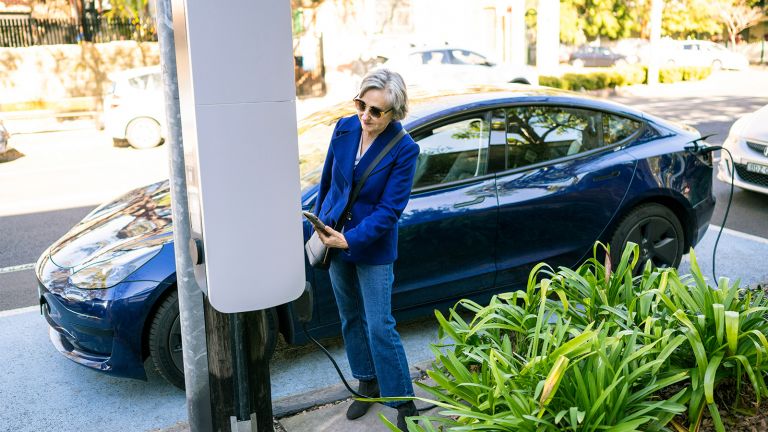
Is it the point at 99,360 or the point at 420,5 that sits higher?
the point at 420,5

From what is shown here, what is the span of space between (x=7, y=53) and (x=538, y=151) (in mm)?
18215

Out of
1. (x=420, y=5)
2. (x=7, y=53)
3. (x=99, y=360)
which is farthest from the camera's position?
(x=420, y=5)

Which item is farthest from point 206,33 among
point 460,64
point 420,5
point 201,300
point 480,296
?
point 420,5

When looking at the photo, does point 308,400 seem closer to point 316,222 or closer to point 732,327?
point 316,222

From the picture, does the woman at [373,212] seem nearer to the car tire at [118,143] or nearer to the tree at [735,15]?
the car tire at [118,143]

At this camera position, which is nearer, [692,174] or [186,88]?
[186,88]

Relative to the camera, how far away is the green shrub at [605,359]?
97.7 inches

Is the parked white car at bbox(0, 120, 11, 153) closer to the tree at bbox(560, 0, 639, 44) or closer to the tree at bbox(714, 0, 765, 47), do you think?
the tree at bbox(560, 0, 639, 44)

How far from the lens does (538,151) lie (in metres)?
5.13

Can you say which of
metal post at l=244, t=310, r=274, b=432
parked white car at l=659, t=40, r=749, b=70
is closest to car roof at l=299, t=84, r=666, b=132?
metal post at l=244, t=310, r=274, b=432

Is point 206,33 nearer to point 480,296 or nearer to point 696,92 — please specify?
point 480,296

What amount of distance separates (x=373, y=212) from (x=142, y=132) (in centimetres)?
1214

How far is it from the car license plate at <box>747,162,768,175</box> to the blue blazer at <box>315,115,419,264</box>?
602 centimetres

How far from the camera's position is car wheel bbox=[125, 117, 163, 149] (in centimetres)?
1459
